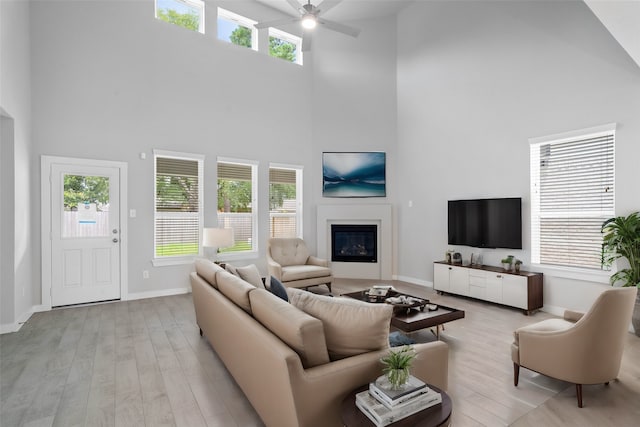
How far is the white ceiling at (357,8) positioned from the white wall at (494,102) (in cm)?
29

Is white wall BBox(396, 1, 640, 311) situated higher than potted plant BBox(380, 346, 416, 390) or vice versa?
white wall BBox(396, 1, 640, 311)

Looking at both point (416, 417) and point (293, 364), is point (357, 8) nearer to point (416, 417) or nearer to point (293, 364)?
point (293, 364)

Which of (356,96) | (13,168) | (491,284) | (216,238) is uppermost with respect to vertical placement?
Result: (356,96)

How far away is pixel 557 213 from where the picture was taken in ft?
14.6

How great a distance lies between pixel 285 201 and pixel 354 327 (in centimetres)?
526

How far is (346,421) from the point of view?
1450mm

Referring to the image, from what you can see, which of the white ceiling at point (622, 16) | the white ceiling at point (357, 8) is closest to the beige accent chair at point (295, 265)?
the white ceiling at point (622, 16)

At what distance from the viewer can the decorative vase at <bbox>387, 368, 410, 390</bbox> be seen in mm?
1525

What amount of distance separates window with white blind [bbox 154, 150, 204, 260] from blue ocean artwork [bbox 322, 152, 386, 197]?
101 inches

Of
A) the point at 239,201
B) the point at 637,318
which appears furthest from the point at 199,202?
the point at 637,318

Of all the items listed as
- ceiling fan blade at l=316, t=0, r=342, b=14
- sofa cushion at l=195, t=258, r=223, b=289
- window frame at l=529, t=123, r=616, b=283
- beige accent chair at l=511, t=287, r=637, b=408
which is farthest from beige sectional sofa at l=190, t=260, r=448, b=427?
ceiling fan blade at l=316, t=0, r=342, b=14

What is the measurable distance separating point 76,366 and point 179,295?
2496mm

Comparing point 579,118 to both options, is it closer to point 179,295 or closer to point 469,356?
point 469,356

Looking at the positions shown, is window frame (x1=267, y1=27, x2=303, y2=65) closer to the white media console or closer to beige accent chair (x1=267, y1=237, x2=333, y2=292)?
beige accent chair (x1=267, y1=237, x2=333, y2=292)
